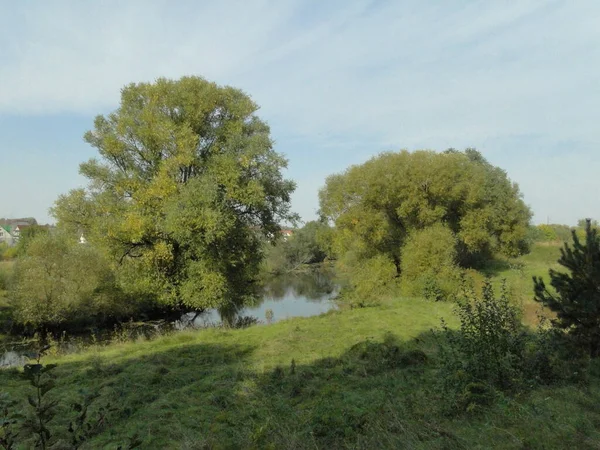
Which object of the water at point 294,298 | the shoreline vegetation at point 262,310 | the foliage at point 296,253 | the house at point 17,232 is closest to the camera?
the shoreline vegetation at point 262,310

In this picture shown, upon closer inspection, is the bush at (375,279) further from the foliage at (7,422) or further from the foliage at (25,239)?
the foliage at (7,422)

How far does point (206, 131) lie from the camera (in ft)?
64.5

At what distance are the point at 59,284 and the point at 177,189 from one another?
7.76 meters

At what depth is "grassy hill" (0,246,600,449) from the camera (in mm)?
4746

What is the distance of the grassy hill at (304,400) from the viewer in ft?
15.6

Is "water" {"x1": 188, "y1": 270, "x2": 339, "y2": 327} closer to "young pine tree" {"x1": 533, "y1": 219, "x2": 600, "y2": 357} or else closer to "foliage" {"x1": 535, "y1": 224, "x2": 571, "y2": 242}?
"young pine tree" {"x1": 533, "y1": 219, "x2": 600, "y2": 357}

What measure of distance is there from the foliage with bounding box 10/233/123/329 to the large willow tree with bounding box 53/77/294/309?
270 cm

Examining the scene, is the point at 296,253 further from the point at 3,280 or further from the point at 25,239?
the point at 3,280

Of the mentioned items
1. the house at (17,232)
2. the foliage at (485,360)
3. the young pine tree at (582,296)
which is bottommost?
the foliage at (485,360)

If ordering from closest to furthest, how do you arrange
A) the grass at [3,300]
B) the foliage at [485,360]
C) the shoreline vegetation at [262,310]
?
1. the shoreline vegetation at [262,310]
2. the foliage at [485,360]
3. the grass at [3,300]

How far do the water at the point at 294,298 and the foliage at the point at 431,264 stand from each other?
5.37m

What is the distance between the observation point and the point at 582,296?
6.77m

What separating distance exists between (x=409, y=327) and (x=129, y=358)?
8358mm

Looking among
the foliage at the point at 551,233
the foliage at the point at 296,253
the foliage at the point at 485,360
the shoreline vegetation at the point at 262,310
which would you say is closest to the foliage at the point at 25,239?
the shoreline vegetation at the point at 262,310
